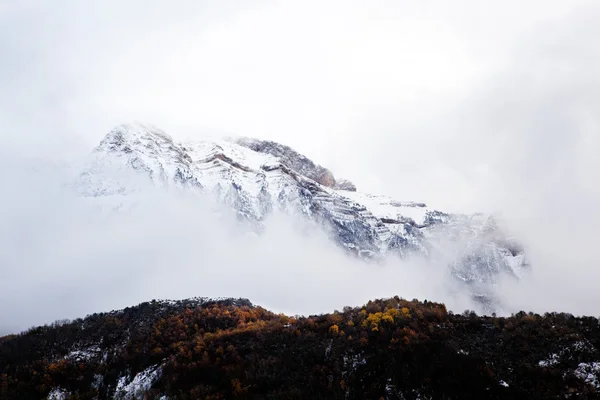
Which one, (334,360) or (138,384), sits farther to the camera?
(138,384)

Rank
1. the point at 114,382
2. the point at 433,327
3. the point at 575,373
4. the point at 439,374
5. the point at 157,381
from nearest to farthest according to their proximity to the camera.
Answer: the point at 575,373, the point at 439,374, the point at 433,327, the point at 157,381, the point at 114,382

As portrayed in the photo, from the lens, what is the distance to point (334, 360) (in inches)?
1372

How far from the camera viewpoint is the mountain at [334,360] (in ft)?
93.2

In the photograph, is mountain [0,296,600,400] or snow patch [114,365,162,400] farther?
snow patch [114,365,162,400]

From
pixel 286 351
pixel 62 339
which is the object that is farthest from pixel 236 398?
pixel 62 339

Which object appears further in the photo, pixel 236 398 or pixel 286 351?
pixel 286 351

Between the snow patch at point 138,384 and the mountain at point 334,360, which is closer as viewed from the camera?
the mountain at point 334,360

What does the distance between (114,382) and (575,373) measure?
4056 centimetres

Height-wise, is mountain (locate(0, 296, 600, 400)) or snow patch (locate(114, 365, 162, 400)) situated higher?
mountain (locate(0, 296, 600, 400))

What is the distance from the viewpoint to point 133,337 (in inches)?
2063

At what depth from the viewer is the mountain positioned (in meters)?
28.4

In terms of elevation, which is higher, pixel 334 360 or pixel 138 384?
pixel 334 360

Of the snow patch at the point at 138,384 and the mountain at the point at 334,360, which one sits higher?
the mountain at the point at 334,360

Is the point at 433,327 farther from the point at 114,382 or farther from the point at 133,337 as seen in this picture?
the point at 133,337
